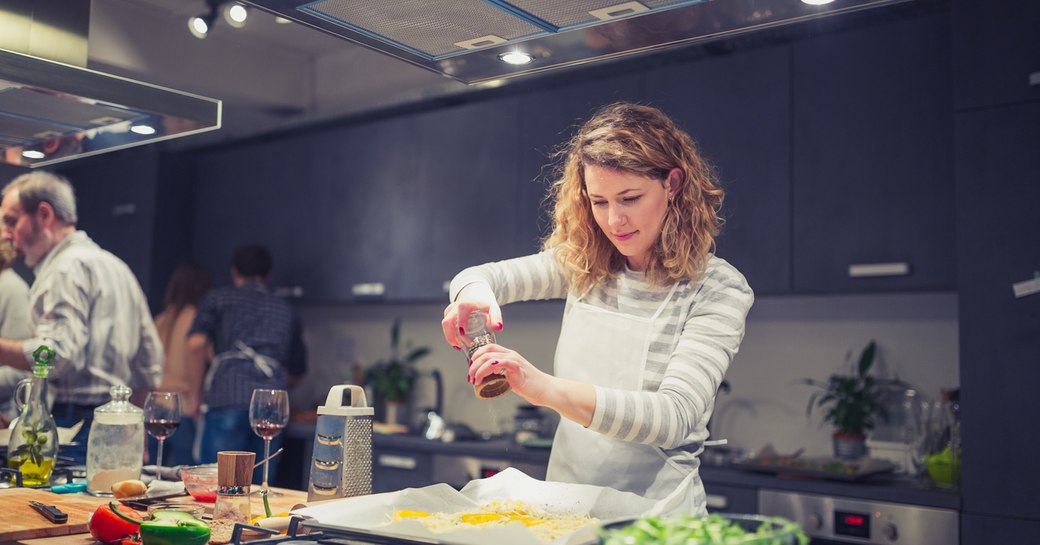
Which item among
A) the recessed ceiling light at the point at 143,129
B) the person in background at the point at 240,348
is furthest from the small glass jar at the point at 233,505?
the person in background at the point at 240,348

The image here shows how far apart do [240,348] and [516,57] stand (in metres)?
2.68

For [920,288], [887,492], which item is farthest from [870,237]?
[887,492]

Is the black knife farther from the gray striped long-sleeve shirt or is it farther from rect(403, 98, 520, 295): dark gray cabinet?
rect(403, 98, 520, 295): dark gray cabinet

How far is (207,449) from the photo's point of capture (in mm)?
4012

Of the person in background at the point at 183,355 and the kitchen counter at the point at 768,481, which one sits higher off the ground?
the person in background at the point at 183,355

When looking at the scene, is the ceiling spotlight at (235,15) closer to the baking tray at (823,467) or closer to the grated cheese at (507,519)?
the baking tray at (823,467)

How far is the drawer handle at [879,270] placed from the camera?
288 cm

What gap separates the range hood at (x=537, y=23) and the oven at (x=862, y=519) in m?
1.69

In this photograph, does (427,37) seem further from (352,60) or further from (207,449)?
(352,60)

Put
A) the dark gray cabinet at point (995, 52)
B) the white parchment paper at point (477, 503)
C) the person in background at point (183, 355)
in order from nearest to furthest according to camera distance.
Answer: the white parchment paper at point (477, 503)
the dark gray cabinet at point (995, 52)
the person in background at point (183, 355)

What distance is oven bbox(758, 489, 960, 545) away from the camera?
2.57m

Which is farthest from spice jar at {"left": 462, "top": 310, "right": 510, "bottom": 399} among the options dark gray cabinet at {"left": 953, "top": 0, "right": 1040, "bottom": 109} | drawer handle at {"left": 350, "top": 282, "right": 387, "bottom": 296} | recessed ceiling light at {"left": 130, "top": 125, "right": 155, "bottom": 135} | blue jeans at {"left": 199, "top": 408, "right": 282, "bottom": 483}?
drawer handle at {"left": 350, "top": 282, "right": 387, "bottom": 296}

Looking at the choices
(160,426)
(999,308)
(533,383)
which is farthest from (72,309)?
(999,308)

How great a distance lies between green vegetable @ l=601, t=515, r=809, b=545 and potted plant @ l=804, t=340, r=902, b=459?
2.39 meters
